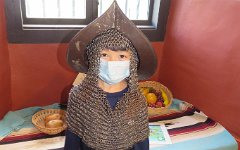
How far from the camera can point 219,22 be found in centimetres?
169

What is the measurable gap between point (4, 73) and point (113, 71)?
1.10 meters

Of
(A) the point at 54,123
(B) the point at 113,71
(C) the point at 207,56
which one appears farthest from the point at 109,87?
(C) the point at 207,56

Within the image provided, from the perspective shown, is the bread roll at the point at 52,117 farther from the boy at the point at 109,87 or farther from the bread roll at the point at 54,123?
the boy at the point at 109,87

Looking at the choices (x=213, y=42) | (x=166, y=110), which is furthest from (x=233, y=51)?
(x=166, y=110)

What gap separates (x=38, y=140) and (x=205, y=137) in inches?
45.2

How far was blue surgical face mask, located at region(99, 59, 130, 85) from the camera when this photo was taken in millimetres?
974

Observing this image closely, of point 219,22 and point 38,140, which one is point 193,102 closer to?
point 219,22

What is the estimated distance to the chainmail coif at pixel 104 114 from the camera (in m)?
1.04

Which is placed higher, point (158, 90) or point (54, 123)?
point (158, 90)

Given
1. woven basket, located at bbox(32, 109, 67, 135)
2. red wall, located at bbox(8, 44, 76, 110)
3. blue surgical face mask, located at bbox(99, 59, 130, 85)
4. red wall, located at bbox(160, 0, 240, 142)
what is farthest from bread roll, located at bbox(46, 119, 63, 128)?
red wall, located at bbox(160, 0, 240, 142)

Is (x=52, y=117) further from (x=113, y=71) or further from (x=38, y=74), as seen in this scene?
(x=113, y=71)

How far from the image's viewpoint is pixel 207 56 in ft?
5.91

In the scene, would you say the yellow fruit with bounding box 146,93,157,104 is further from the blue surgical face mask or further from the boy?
the blue surgical face mask

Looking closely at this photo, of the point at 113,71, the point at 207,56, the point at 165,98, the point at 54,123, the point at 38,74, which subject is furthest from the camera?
the point at 165,98
